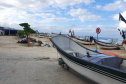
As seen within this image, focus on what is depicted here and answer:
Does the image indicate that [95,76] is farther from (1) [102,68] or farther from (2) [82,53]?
(2) [82,53]

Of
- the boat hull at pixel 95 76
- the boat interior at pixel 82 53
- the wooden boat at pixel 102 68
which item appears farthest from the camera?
the boat interior at pixel 82 53

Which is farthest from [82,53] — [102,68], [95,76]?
[102,68]

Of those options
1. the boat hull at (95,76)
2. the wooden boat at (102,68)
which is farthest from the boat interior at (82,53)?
the boat hull at (95,76)

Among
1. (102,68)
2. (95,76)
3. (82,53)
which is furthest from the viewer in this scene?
(82,53)

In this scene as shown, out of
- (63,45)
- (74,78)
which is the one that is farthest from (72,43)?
(74,78)

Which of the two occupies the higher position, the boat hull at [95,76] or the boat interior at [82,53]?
the boat interior at [82,53]

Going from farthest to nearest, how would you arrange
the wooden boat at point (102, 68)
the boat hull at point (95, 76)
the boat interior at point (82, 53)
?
the boat interior at point (82, 53) → the boat hull at point (95, 76) → the wooden boat at point (102, 68)

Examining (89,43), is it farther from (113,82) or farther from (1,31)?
(1,31)

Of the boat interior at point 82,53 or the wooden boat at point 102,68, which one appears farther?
the boat interior at point 82,53

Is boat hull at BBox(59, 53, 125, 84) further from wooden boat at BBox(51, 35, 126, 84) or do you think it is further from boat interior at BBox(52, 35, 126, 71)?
boat interior at BBox(52, 35, 126, 71)

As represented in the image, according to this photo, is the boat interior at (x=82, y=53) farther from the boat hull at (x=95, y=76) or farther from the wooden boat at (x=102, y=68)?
the boat hull at (x=95, y=76)

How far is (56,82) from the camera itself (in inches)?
203

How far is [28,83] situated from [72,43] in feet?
14.8

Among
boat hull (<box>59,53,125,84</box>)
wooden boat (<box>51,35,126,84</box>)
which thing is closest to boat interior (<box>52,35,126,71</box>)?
wooden boat (<box>51,35,126,84</box>)
